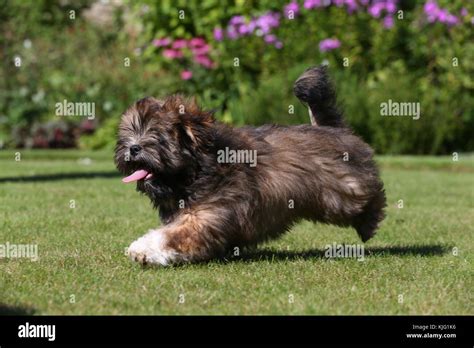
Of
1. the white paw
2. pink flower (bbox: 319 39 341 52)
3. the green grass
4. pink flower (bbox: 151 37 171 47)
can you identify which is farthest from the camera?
pink flower (bbox: 151 37 171 47)

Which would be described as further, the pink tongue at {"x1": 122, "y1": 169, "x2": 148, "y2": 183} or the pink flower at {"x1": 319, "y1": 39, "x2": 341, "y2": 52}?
the pink flower at {"x1": 319, "y1": 39, "x2": 341, "y2": 52}

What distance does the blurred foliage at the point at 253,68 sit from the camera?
681 inches

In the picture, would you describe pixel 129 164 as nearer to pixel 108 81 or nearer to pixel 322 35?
pixel 322 35

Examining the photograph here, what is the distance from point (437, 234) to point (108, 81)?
1212cm

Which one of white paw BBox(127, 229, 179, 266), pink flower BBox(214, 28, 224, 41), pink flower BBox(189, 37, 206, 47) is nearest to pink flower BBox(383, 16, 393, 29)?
pink flower BBox(214, 28, 224, 41)

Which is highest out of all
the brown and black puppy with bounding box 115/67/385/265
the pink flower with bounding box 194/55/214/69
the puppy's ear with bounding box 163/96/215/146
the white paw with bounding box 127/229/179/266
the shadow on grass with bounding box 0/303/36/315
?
the pink flower with bounding box 194/55/214/69

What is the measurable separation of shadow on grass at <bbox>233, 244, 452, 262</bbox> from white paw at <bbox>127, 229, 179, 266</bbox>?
66 cm

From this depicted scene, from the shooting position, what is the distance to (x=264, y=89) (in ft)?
57.7

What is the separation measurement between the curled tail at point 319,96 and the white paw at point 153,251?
6.43 ft

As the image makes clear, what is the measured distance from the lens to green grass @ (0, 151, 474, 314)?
17.3 feet

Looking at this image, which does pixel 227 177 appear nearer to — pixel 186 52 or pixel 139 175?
pixel 139 175

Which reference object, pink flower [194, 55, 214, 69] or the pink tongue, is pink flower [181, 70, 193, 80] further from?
the pink tongue

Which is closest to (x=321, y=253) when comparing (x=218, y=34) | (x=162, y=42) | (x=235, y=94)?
(x=235, y=94)
